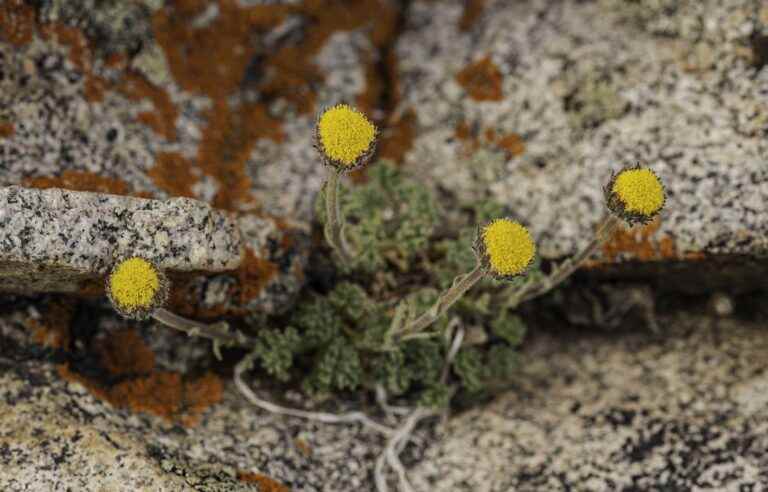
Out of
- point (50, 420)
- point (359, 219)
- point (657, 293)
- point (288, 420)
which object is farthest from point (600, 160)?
Result: point (50, 420)

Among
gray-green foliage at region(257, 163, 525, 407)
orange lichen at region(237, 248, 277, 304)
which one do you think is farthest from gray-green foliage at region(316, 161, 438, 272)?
orange lichen at region(237, 248, 277, 304)

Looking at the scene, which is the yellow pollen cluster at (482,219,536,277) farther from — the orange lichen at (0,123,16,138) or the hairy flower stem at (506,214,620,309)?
the orange lichen at (0,123,16,138)

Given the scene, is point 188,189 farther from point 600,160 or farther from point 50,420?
point 600,160

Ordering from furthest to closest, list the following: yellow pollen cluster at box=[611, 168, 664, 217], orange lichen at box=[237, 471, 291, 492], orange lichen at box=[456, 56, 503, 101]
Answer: orange lichen at box=[456, 56, 503, 101] → orange lichen at box=[237, 471, 291, 492] → yellow pollen cluster at box=[611, 168, 664, 217]

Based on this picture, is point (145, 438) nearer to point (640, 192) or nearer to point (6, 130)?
point (6, 130)

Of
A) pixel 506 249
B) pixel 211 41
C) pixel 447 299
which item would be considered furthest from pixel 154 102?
pixel 506 249

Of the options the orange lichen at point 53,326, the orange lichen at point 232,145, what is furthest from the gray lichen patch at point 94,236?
the orange lichen at point 232,145
